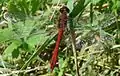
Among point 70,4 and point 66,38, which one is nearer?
point 70,4

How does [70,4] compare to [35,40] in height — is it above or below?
above

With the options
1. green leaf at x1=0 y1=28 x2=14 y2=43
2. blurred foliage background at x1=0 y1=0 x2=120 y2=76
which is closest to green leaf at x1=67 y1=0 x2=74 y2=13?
blurred foliage background at x1=0 y1=0 x2=120 y2=76

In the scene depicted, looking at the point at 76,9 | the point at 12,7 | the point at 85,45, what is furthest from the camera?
the point at 85,45

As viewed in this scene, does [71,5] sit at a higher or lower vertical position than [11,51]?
higher

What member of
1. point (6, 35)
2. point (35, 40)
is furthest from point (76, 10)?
point (6, 35)

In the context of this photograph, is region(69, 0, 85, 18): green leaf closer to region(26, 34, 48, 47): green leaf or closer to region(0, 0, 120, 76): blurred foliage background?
region(0, 0, 120, 76): blurred foliage background

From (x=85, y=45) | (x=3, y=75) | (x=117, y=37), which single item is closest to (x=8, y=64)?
(x=3, y=75)

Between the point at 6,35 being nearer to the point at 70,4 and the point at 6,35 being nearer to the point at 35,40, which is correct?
the point at 35,40

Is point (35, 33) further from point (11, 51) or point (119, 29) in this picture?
point (119, 29)
